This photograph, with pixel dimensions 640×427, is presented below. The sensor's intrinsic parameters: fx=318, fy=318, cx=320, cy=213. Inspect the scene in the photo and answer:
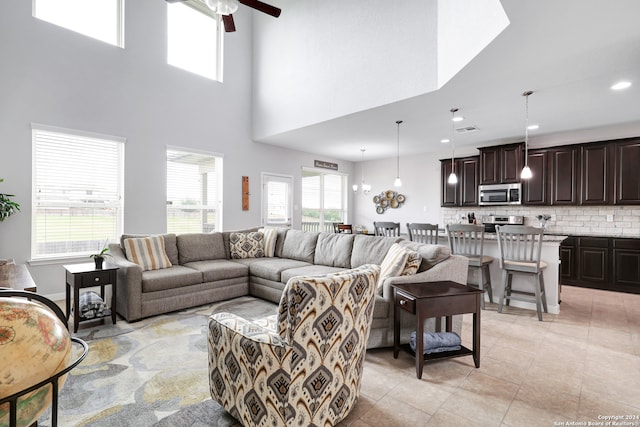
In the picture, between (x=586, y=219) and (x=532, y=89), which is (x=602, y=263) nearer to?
(x=586, y=219)

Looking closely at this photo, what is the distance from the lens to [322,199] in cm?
818

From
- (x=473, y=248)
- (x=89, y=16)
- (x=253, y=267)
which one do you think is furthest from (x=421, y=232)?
(x=89, y=16)

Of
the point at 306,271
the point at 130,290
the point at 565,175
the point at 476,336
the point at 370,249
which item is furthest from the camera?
the point at 565,175

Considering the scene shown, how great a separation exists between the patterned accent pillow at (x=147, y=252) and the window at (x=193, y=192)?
1.52 metres

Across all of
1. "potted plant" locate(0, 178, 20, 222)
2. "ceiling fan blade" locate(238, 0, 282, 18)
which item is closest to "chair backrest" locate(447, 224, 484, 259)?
"ceiling fan blade" locate(238, 0, 282, 18)

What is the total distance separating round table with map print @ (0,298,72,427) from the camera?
63 cm

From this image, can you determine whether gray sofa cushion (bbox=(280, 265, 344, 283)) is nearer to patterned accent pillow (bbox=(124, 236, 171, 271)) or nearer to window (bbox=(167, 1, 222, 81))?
patterned accent pillow (bbox=(124, 236, 171, 271))

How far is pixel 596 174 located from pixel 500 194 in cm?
139

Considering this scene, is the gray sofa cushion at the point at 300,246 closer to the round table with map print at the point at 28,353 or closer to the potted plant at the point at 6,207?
the potted plant at the point at 6,207

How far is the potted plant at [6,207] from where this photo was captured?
355 cm

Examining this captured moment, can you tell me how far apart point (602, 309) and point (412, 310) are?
3.30 m

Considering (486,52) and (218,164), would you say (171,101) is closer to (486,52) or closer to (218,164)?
(218,164)

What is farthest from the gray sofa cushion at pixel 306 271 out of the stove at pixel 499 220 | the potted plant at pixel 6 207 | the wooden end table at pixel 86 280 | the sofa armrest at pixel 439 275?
the stove at pixel 499 220

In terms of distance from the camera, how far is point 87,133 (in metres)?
4.40
